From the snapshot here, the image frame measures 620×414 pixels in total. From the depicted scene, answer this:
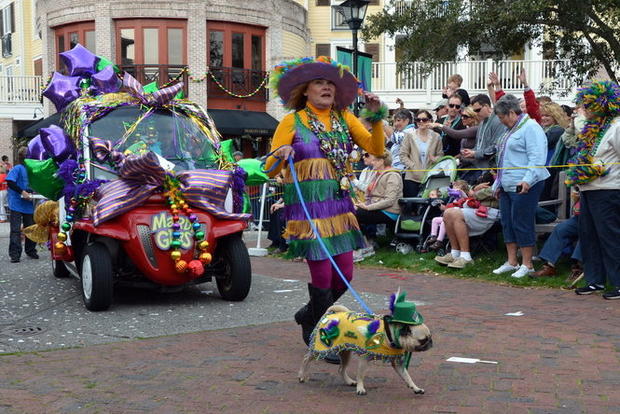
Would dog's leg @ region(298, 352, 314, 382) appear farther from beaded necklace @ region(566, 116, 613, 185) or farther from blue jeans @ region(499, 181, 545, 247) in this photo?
blue jeans @ region(499, 181, 545, 247)

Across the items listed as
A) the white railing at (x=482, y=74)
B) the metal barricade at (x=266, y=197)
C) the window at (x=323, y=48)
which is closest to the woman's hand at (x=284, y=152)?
the metal barricade at (x=266, y=197)

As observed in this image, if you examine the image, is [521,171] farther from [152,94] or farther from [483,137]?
[152,94]

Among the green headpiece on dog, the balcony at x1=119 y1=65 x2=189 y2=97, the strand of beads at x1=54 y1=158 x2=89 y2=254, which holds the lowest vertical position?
the green headpiece on dog

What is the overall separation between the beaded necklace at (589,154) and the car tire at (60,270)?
6603 millimetres

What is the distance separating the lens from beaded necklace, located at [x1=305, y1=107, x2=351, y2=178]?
548 cm

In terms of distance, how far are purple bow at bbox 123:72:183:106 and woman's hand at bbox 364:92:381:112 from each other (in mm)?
4122

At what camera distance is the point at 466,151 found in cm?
1088

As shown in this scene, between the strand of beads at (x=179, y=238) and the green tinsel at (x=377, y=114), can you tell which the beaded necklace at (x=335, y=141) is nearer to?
the green tinsel at (x=377, y=114)

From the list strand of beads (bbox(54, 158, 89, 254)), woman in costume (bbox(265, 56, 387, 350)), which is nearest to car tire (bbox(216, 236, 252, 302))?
strand of beads (bbox(54, 158, 89, 254))

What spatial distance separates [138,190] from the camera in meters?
7.64

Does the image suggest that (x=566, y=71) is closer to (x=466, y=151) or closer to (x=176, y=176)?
(x=466, y=151)

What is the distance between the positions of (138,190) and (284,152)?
277 cm

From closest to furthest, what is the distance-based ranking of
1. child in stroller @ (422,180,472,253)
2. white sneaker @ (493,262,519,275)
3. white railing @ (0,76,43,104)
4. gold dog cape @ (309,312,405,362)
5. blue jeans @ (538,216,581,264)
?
gold dog cape @ (309,312,405,362) → blue jeans @ (538,216,581,264) → white sneaker @ (493,262,519,275) → child in stroller @ (422,180,472,253) → white railing @ (0,76,43,104)

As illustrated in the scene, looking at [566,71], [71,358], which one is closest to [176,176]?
[71,358]
